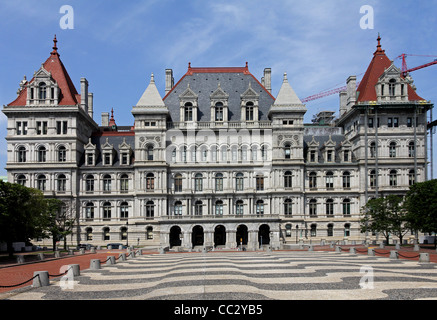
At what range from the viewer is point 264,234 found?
75.5 m

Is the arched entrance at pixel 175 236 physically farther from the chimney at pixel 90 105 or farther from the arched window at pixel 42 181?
the chimney at pixel 90 105

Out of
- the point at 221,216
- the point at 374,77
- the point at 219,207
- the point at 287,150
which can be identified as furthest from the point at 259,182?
the point at 374,77

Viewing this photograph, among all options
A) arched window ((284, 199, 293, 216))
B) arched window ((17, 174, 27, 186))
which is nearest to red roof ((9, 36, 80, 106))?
arched window ((17, 174, 27, 186))

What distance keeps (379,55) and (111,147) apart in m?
53.3

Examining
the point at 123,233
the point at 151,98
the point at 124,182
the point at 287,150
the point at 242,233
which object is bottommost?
the point at 242,233

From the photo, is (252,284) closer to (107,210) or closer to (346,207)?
(346,207)

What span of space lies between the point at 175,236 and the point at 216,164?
1434 cm

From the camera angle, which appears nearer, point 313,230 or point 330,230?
point 313,230

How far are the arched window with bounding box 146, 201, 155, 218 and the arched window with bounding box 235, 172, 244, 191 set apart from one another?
49.1 ft

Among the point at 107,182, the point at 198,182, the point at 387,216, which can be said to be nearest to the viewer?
the point at 387,216

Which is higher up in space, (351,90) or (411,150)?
(351,90)

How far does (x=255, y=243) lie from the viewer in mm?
70062
